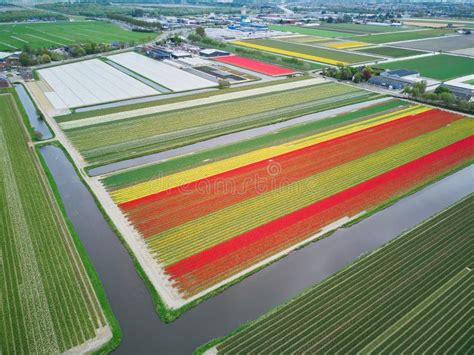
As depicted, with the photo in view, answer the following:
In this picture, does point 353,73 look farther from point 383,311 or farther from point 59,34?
point 59,34

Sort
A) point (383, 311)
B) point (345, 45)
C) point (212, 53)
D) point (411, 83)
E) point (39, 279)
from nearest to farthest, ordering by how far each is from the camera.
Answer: point (383, 311)
point (39, 279)
point (411, 83)
point (212, 53)
point (345, 45)

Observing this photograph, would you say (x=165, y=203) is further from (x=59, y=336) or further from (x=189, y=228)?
(x=59, y=336)

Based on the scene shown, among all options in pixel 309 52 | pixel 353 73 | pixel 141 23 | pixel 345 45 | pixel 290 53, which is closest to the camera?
pixel 353 73

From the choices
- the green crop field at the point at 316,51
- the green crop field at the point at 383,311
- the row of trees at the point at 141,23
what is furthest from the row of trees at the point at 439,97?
the row of trees at the point at 141,23

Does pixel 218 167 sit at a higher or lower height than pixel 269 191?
higher

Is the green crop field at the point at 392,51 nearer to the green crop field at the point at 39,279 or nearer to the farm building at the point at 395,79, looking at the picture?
the farm building at the point at 395,79

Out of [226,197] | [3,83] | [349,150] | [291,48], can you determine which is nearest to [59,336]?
[226,197]

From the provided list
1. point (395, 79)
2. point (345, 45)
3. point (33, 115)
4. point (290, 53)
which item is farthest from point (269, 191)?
point (345, 45)

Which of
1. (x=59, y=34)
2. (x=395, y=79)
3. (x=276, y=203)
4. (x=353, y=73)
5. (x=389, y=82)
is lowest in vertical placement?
(x=276, y=203)
